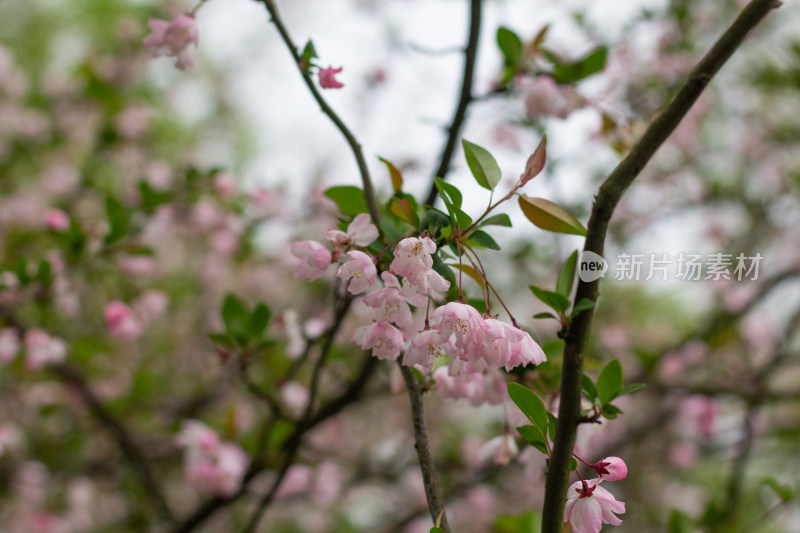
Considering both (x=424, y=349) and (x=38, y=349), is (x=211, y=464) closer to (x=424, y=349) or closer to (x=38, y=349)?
(x=38, y=349)

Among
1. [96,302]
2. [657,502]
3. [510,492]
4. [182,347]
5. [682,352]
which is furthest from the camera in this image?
[182,347]

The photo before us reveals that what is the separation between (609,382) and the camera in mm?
722

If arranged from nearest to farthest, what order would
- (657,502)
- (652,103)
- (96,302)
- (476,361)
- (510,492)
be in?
1. (476,361)
2. (652,103)
3. (96,302)
4. (510,492)
5. (657,502)

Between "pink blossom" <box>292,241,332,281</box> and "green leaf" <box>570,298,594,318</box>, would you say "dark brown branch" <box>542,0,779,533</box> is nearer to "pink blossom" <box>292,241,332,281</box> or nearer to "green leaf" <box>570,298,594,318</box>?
"green leaf" <box>570,298,594,318</box>

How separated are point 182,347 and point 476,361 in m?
3.53

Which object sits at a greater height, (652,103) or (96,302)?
(652,103)

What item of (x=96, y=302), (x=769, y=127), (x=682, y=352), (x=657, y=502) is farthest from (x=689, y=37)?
(x=96, y=302)

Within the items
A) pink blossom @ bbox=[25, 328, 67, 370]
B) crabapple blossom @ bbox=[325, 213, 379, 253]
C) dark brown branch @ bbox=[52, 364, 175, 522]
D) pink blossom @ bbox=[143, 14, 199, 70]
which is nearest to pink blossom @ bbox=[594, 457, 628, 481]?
crabapple blossom @ bbox=[325, 213, 379, 253]

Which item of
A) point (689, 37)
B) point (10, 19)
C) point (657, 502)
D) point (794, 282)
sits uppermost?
point (10, 19)

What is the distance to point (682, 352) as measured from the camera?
8.80 ft

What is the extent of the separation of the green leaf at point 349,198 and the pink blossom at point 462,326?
0.26 metres

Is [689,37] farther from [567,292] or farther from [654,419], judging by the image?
[567,292]

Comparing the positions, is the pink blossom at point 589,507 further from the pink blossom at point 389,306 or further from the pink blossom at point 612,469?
the pink blossom at point 389,306

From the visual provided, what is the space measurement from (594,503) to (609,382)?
139 mm
